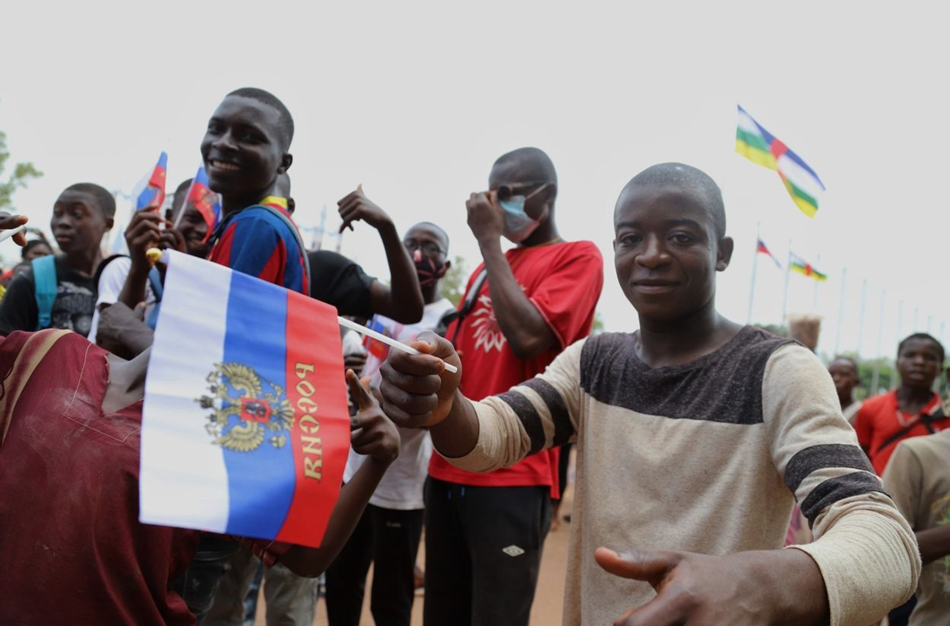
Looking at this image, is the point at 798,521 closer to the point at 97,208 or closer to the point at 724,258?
the point at 724,258

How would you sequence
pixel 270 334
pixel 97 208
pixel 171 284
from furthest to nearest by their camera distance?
1. pixel 97 208
2. pixel 270 334
3. pixel 171 284

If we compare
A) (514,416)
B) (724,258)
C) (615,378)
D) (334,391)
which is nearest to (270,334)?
(334,391)

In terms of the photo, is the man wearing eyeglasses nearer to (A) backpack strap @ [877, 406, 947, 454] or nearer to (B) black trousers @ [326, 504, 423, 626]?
(B) black trousers @ [326, 504, 423, 626]

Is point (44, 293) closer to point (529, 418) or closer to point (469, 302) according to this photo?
point (469, 302)

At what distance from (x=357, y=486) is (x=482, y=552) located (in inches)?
35.5

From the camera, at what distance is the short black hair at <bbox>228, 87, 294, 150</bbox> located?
104 inches

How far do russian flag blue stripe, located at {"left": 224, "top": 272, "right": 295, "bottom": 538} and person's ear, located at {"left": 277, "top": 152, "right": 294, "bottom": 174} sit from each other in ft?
4.55

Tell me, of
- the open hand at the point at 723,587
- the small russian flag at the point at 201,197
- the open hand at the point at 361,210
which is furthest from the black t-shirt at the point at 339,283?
the open hand at the point at 723,587

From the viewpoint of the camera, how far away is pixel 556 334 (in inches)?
115

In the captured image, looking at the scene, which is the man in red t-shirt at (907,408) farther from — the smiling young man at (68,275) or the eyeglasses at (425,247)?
the smiling young man at (68,275)

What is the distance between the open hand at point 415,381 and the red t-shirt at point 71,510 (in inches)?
22.3

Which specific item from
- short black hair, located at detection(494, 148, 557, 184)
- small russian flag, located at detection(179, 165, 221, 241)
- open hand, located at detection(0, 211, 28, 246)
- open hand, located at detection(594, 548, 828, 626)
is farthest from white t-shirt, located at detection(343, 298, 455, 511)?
open hand, located at detection(594, 548, 828, 626)

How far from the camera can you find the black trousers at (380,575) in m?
3.60

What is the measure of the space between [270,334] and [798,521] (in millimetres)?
5456
